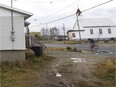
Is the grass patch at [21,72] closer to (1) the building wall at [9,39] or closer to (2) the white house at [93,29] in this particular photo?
(1) the building wall at [9,39]

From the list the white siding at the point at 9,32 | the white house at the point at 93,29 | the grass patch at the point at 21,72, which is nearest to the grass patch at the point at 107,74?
the grass patch at the point at 21,72

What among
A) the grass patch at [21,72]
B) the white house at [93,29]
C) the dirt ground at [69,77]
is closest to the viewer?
the dirt ground at [69,77]

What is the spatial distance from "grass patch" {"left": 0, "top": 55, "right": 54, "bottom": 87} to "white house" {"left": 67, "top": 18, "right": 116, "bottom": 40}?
56.3 metres

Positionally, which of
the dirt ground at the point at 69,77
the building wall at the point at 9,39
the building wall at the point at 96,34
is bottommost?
the dirt ground at the point at 69,77

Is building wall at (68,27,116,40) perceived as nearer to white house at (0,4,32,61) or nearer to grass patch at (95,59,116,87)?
white house at (0,4,32,61)

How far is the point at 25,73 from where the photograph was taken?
1823cm

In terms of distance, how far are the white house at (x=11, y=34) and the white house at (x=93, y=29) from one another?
2273 inches

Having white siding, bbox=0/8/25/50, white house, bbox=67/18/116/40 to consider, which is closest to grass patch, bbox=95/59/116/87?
white siding, bbox=0/8/25/50

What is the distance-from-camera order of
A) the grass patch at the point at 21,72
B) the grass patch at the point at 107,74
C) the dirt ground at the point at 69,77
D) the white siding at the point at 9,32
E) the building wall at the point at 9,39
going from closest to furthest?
the dirt ground at the point at 69,77, the grass patch at the point at 21,72, the grass patch at the point at 107,74, the building wall at the point at 9,39, the white siding at the point at 9,32

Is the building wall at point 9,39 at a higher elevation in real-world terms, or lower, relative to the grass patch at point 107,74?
higher

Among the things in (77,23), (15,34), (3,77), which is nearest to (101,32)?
(77,23)

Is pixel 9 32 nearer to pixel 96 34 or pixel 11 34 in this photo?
pixel 11 34

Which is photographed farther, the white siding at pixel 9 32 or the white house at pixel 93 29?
the white house at pixel 93 29

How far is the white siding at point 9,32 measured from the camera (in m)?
22.1
